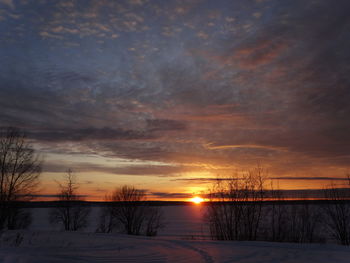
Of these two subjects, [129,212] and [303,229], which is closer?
[303,229]

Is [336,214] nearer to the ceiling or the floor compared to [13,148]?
nearer to the floor

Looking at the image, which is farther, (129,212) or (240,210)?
(129,212)

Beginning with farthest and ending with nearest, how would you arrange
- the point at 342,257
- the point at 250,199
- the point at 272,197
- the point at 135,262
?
the point at 272,197
the point at 250,199
the point at 342,257
the point at 135,262

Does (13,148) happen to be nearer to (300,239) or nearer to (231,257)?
(231,257)

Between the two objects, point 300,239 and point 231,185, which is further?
point 300,239

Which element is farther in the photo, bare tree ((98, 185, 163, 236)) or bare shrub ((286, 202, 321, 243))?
bare tree ((98, 185, 163, 236))

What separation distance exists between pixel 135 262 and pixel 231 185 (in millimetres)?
22362

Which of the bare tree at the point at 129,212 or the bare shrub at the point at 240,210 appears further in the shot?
the bare tree at the point at 129,212

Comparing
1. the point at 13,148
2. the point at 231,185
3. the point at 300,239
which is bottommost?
the point at 300,239

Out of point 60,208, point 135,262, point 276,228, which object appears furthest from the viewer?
point 60,208

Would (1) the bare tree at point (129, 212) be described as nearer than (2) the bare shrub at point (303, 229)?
No

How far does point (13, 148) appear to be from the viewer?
28297mm

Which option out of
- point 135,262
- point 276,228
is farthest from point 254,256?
point 276,228

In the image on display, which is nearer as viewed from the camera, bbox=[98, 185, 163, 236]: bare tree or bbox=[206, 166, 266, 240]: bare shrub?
bbox=[206, 166, 266, 240]: bare shrub
